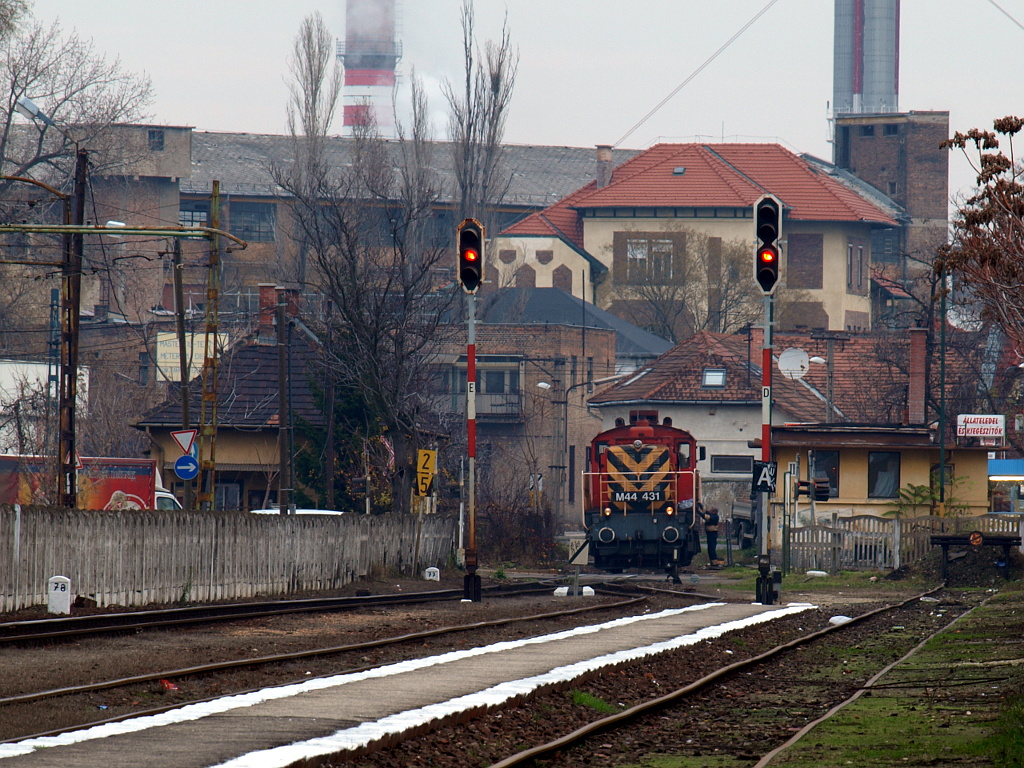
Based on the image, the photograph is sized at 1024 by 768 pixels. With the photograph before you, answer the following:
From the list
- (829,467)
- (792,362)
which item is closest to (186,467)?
(829,467)

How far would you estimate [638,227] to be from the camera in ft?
323

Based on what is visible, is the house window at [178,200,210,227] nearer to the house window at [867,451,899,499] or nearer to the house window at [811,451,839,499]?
the house window at [811,451,839,499]

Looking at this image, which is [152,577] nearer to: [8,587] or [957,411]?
[8,587]

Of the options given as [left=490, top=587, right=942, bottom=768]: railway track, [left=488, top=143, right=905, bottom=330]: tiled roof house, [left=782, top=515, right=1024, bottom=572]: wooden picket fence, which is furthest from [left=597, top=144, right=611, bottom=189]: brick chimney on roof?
[left=490, top=587, right=942, bottom=768]: railway track

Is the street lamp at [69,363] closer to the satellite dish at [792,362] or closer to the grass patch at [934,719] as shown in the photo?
the grass patch at [934,719]

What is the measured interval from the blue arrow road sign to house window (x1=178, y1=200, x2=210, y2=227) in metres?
72.1

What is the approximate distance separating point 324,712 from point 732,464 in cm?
5611

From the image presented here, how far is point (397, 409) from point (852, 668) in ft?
73.9

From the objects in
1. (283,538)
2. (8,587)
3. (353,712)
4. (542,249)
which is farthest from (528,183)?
(353,712)

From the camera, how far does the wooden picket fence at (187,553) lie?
21688mm

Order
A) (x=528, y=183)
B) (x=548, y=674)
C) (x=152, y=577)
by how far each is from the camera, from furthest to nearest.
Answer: (x=528, y=183) → (x=152, y=577) → (x=548, y=674)

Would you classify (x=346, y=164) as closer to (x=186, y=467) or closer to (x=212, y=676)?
(x=186, y=467)

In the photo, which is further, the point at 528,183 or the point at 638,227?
the point at 528,183

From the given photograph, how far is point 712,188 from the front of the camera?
99750 mm
